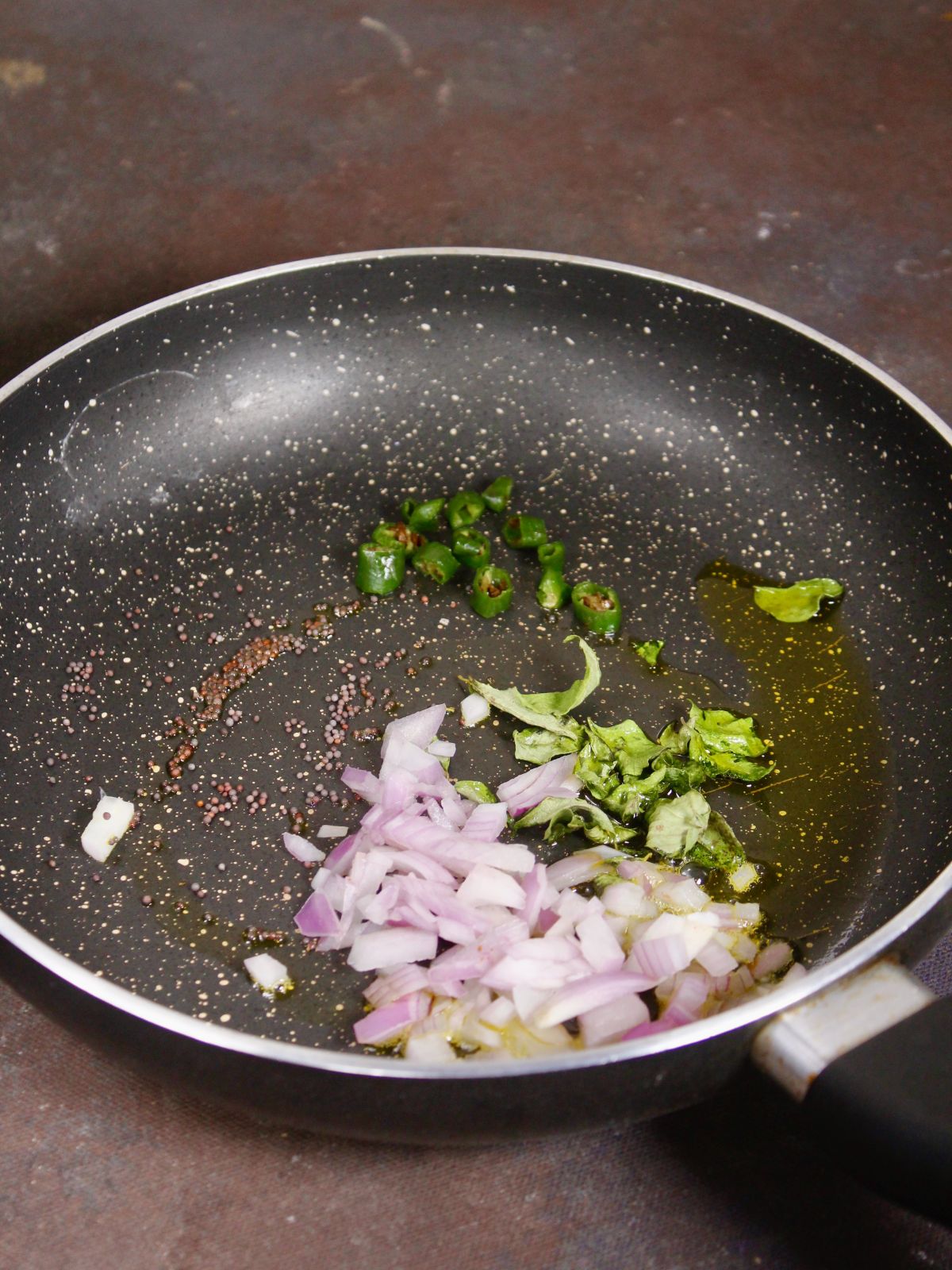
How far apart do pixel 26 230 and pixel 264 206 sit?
1.23 feet

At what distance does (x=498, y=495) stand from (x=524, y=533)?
0.08m

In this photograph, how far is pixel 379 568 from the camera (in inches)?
58.2

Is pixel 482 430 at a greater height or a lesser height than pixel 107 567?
greater

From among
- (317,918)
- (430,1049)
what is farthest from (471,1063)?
(317,918)

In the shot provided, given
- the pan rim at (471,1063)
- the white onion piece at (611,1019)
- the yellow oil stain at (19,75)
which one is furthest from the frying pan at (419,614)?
the yellow oil stain at (19,75)

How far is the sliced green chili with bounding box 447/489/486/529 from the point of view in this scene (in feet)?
5.05

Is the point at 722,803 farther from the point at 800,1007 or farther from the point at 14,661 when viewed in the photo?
the point at 14,661

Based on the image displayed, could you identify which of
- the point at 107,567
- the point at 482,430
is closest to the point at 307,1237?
the point at 107,567

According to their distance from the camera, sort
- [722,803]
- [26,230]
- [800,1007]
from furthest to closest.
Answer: [26,230], [722,803], [800,1007]

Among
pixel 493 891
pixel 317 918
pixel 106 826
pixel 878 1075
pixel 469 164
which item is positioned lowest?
pixel 106 826

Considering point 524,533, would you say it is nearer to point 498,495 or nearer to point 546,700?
point 498,495

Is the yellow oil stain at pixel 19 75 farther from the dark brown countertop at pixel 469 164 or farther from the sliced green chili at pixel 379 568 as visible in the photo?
the sliced green chili at pixel 379 568

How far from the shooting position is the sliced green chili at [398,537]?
59.2 inches

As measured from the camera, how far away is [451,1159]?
1060mm
